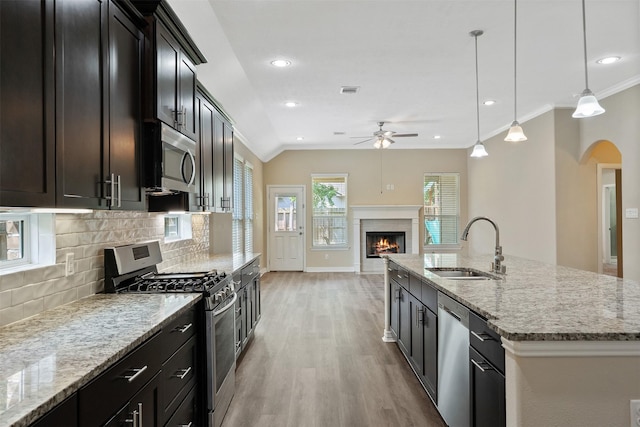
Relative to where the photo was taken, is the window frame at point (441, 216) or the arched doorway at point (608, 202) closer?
the arched doorway at point (608, 202)

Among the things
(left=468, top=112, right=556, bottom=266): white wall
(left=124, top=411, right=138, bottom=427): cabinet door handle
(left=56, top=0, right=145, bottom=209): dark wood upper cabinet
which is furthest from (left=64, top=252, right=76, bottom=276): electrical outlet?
(left=468, top=112, right=556, bottom=266): white wall

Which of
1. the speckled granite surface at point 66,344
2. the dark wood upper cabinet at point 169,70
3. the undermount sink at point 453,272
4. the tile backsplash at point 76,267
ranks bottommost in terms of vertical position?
the undermount sink at point 453,272

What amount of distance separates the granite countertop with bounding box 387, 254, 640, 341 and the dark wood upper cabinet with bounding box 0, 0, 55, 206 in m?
1.73

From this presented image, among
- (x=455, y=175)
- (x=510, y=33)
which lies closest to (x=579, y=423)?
(x=510, y=33)

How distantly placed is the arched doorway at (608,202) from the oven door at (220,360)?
18.6ft

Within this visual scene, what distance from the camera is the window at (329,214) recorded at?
9555mm

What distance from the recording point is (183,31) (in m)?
2.52

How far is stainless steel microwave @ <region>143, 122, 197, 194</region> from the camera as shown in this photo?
2.22 meters

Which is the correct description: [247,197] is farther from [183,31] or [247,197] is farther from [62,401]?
[62,401]

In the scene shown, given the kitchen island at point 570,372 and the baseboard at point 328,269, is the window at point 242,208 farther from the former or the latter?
the kitchen island at point 570,372

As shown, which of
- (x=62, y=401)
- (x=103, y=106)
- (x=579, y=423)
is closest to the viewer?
(x=62, y=401)

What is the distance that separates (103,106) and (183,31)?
101 centimetres

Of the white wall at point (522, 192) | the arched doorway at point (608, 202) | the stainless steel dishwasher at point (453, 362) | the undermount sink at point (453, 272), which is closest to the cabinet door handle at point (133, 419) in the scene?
the stainless steel dishwasher at point (453, 362)

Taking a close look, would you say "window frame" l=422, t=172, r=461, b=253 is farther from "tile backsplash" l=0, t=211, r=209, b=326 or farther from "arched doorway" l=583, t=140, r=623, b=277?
"tile backsplash" l=0, t=211, r=209, b=326
